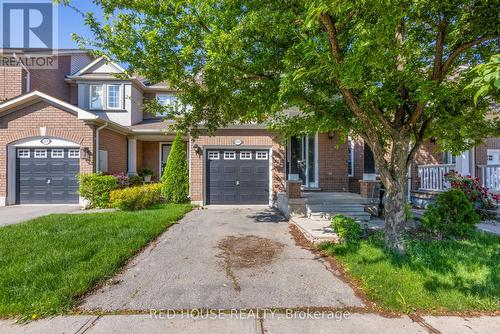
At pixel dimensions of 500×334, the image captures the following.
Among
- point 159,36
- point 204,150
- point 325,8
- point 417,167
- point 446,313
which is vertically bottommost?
point 446,313

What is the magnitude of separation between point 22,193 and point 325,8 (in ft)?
43.6

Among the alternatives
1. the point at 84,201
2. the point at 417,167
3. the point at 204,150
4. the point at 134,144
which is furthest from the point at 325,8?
the point at 134,144

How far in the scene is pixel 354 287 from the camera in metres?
3.80

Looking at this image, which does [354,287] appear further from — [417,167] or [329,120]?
[417,167]

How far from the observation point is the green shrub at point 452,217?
5875mm

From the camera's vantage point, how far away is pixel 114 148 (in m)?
12.0

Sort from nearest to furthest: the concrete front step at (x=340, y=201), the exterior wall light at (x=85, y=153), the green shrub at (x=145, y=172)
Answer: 1. the concrete front step at (x=340, y=201)
2. the exterior wall light at (x=85, y=153)
3. the green shrub at (x=145, y=172)

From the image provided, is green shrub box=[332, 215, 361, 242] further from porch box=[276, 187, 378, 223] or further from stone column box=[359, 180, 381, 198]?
stone column box=[359, 180, 381, 198]

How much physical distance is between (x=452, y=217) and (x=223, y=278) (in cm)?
555

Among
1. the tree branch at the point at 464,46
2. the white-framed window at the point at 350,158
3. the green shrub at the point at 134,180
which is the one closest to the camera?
the tree branch at the point at 464,46

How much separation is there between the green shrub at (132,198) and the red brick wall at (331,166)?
701 cm

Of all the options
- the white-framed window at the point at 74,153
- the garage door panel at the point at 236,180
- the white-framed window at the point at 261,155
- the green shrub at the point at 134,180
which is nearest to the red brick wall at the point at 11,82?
the white-framed window at the point at 74,153

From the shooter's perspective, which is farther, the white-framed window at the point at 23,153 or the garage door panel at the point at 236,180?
the garage door panel at the point at 236,180

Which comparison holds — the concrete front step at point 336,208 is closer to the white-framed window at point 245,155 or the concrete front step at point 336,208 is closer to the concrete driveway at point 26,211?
the white-framed window at point 245,155
